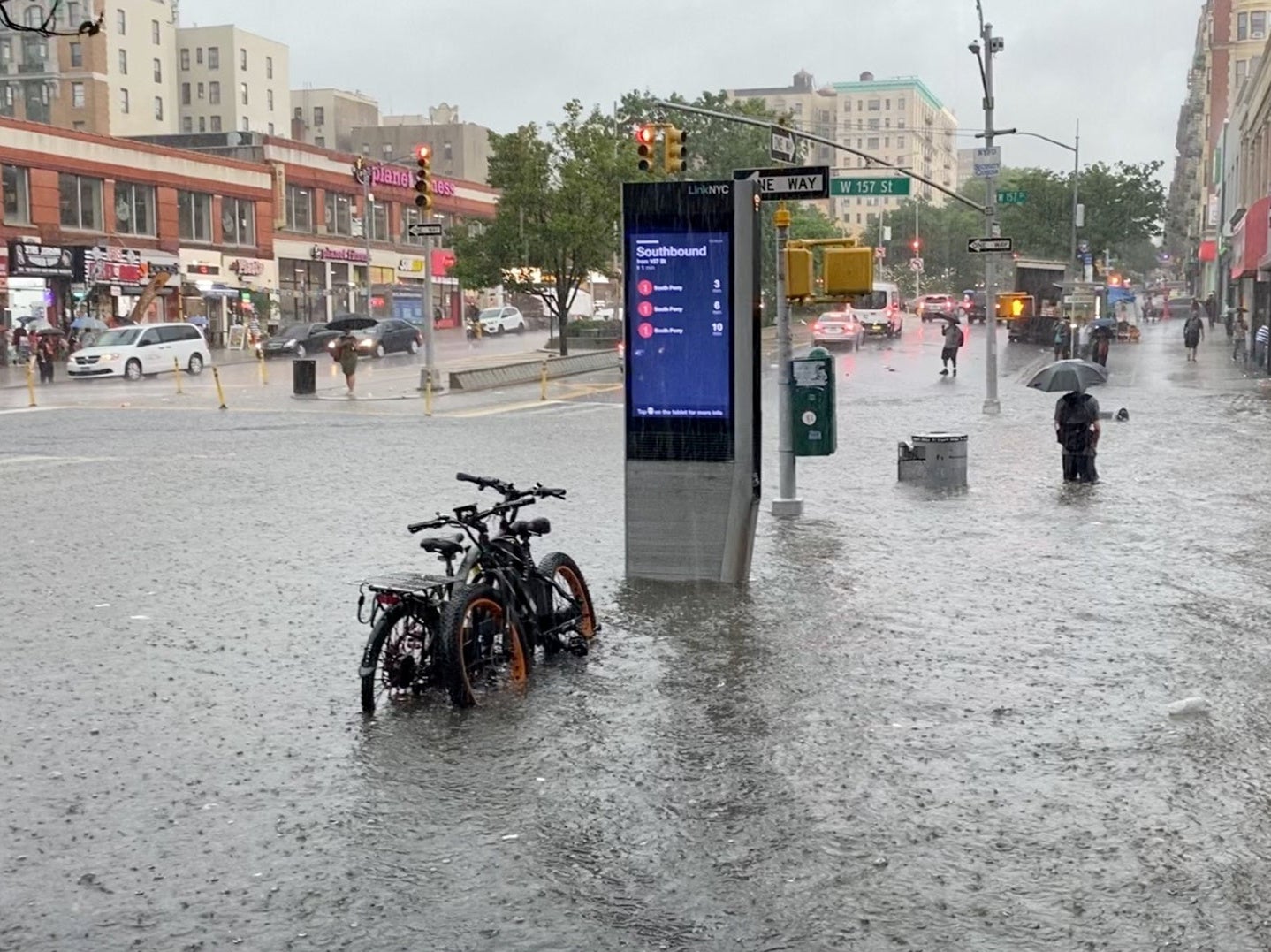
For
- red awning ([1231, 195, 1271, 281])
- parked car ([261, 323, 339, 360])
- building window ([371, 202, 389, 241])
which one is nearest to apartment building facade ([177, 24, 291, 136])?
building window ([371, 202, 389, 241])

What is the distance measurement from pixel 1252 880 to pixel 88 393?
3681 centimetres

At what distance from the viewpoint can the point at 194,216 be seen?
236 ft

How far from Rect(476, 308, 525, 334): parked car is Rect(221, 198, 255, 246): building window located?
12.1m

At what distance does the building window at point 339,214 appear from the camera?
84.4 metres

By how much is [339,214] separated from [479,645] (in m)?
80.0

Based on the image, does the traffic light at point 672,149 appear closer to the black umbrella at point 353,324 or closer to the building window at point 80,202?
the black umbrella at point 353,324

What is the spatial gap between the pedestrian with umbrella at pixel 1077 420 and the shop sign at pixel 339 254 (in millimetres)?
67132

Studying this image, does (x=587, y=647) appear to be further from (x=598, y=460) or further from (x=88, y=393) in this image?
(x=88, y=393)

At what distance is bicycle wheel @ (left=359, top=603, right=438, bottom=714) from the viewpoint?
8.05 meters

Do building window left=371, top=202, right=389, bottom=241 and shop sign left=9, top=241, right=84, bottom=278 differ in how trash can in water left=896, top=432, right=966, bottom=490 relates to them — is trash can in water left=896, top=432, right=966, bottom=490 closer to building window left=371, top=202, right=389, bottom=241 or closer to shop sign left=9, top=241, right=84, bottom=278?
shop sign left=9, top=241, right=84, bottom=278

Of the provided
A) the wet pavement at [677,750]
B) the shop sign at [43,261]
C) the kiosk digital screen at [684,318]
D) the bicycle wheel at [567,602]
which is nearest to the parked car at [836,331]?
the shop sign at [43,261]

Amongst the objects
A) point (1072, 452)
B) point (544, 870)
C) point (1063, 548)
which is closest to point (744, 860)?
point (544, 870)

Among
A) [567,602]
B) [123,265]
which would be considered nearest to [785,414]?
[567,602]

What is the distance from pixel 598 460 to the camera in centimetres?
2088
